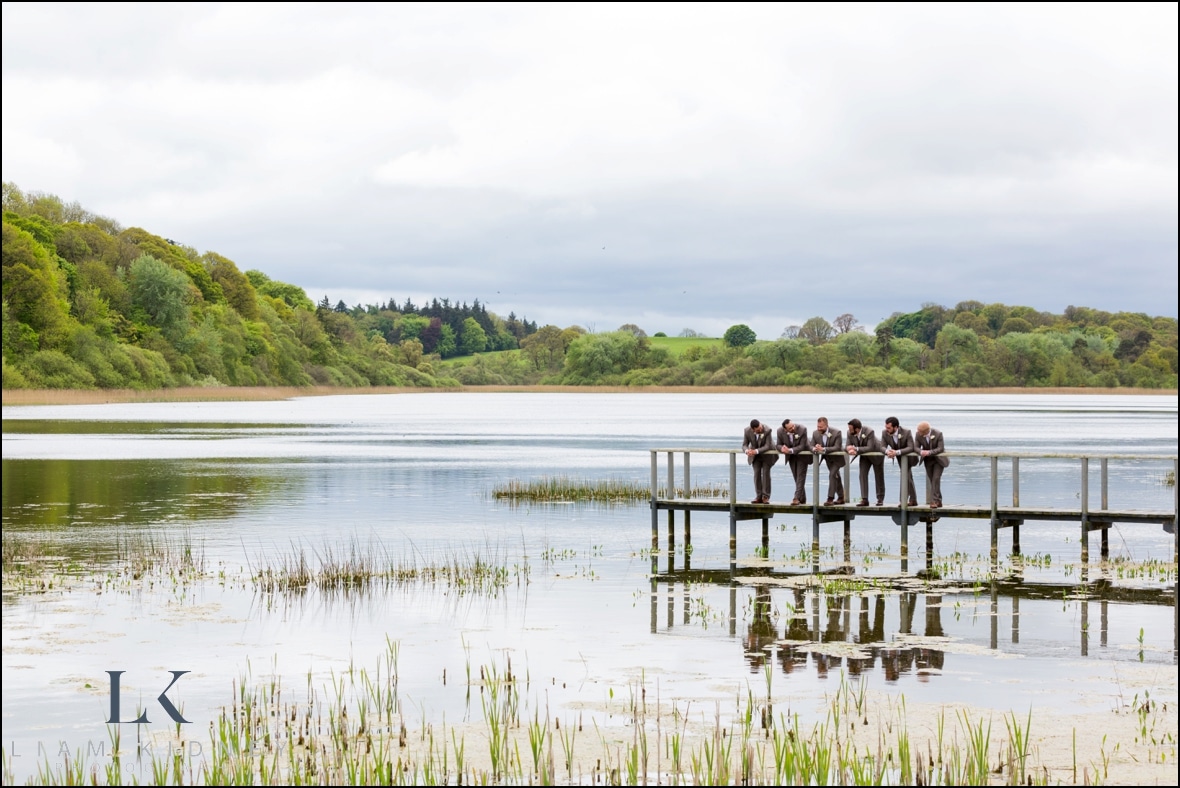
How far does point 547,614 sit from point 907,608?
4.48 metres

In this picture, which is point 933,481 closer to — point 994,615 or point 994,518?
point 994,518

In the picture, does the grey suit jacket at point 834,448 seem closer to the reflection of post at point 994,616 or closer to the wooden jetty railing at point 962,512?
the wooden jetty railing at point 962,512

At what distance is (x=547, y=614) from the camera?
18.8 m

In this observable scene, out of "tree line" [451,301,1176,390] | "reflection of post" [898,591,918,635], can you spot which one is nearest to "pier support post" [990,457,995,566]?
"reflection of post" [898,591,918,635]

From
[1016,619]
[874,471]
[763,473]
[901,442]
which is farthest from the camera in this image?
[763,473]

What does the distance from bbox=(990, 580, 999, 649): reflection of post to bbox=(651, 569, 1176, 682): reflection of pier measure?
0.01 meters

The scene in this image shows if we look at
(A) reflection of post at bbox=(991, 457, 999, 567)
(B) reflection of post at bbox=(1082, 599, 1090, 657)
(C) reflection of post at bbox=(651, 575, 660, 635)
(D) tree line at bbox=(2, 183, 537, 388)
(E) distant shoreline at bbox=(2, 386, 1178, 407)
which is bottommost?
(C) reflection of post at bbox=(651, 575, 660, 635)

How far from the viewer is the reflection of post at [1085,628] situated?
15906 mm

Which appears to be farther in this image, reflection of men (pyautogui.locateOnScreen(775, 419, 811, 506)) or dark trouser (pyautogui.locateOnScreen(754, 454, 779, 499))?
dark trouser (pyautogui.locateOnScreen(754, 454, 779, 499))

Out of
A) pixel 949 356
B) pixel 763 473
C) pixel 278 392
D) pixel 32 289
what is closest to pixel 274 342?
pixel 278 392

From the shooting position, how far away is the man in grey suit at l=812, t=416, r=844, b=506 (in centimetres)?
2441

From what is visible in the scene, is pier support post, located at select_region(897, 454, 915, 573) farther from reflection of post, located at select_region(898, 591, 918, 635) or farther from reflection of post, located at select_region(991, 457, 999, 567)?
reflection of post, located at select_region(898, 591, 918, 635)

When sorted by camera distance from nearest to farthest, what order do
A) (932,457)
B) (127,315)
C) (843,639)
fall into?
(843,639), (932,457), (127,315)

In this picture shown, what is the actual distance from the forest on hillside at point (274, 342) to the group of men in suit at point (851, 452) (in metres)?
83.5
